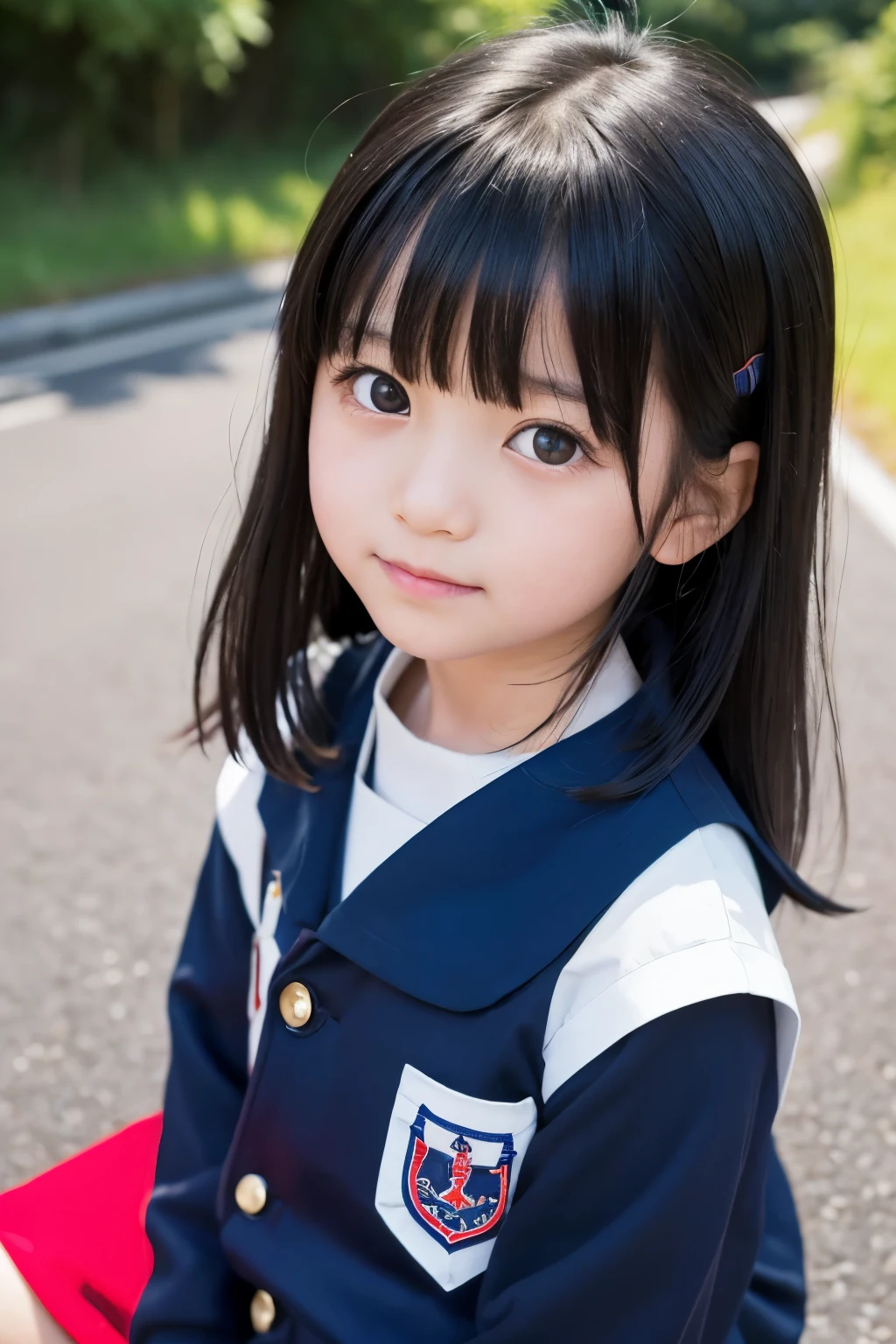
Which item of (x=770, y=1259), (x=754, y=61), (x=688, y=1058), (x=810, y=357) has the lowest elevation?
(x=770, y=1259)

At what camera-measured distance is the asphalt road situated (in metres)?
1.90

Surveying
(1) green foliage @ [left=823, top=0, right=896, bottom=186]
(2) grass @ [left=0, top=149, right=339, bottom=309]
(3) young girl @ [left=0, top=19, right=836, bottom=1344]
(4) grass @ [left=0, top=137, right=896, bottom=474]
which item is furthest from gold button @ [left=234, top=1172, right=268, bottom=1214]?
(1) green foliage @ [left=823, top=0, right=896, bottom=186]

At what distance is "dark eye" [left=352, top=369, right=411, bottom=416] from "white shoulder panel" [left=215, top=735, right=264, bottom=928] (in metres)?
0.48

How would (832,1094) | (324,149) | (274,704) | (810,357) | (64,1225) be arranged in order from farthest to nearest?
(324,149) → (832,1094) → (274,704) → (64,1225) → (810,357)

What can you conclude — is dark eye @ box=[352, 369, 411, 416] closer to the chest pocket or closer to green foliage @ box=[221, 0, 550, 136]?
the chest pocket

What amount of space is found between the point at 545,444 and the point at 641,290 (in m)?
0.13

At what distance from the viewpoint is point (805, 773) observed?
1252 mm

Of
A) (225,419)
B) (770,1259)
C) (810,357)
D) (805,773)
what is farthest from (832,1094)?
(225,419)

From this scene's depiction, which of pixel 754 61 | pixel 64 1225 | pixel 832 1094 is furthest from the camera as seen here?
pixel 754 61

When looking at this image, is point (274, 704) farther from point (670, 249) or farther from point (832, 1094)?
point (832, 1094)

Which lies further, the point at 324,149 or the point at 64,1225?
the point at 324,149

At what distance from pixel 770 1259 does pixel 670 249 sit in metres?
0.96

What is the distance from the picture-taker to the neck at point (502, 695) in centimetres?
117

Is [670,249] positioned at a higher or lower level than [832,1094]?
higher
